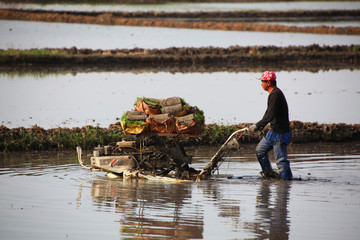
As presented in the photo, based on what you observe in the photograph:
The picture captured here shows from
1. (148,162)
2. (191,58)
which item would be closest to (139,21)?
(191,58)

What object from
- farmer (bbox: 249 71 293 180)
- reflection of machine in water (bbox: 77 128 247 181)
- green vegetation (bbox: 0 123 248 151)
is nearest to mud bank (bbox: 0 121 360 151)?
green vegetation (bbox: 0 123 248 151)

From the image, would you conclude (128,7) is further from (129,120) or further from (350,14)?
(129,120)

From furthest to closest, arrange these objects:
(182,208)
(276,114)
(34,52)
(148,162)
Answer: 1. (34,52)
2. (148,162)
3. (276,114)
4. (182,208)

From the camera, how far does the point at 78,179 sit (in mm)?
9695

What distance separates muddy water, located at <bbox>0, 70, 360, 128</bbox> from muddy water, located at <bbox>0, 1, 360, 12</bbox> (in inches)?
864

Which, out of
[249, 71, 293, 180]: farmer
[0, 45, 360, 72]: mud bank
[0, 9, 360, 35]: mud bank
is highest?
[0, 9, 360, 35]: mud bank

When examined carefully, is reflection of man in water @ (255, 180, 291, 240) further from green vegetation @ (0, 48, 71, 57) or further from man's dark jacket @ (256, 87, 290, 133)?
green vegetation @ (0, 48, 71, 57)

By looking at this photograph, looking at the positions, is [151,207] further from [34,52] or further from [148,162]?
[34,52]

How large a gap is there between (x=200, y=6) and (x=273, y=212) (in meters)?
41.2

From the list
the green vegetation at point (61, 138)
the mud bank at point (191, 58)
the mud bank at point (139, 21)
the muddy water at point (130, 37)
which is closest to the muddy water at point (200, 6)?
the mud bank at point (139, 21)

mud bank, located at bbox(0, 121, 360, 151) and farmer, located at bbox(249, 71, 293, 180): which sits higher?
farmer, located at bbox(249, 71, 293, 180)

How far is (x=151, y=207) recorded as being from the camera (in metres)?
7.82

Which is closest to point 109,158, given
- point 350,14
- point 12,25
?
point 12,25

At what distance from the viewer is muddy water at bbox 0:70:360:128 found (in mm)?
14828
